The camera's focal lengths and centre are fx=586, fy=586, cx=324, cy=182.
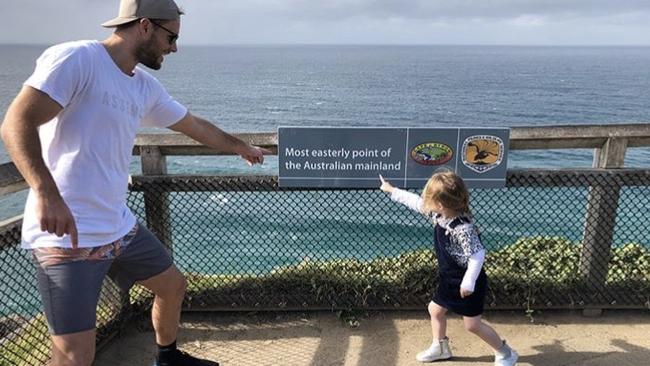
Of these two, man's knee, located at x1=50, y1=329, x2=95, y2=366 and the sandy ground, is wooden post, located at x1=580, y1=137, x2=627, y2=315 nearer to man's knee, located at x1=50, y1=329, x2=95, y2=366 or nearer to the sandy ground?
the sandy ground

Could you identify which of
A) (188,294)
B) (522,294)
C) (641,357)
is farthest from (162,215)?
(641,357)

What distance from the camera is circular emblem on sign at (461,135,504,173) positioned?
12.4ft

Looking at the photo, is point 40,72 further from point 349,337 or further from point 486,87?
point 486,87

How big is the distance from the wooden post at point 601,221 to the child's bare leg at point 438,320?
1242mm

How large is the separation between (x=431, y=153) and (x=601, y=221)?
1.29 meters

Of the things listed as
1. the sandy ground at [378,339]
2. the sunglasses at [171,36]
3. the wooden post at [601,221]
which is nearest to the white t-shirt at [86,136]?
the sunglasses at [171,36]

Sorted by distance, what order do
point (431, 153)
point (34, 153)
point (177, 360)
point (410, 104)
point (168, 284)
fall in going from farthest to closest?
1. point (410, 104)
2. point (431, 153)
3. point (177, 360)
4. point (168, 284)
5. point (34, 153)

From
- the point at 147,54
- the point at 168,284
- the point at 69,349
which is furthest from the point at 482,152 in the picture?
the point at 69,349

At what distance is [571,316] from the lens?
4160 millimetres

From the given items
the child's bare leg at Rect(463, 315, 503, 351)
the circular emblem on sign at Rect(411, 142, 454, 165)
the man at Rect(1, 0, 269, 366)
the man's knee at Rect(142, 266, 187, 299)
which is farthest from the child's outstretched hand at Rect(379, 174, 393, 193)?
the man at Rect(1, 0, 269, 366)

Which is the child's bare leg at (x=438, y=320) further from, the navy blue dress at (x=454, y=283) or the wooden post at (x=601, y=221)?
the wooden post at (x=601, y=221)

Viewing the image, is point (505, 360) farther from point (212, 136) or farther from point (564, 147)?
point (212, 136)

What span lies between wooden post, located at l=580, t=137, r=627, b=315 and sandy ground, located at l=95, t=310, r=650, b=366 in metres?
0.32

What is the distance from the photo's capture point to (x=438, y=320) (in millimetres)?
3604
